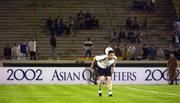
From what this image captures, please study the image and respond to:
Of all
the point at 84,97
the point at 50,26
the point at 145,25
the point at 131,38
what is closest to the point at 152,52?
the point at 131,38

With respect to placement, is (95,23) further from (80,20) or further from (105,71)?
(105,71)

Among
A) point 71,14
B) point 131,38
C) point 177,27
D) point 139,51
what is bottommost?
point 139,51

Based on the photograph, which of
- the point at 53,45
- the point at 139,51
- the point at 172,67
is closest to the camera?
the point at 172,67

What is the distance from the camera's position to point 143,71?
41406 millimetres

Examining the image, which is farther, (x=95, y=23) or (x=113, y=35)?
(x=95, y=23)

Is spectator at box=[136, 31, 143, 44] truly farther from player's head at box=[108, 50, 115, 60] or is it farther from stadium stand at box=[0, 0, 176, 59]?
player's head at box=[108, 50, 115, 60]

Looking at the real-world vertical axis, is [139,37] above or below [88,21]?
below

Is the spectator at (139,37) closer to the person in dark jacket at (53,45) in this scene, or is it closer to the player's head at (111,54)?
the person in dark jacket at (53,45)

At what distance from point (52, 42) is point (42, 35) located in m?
3.74

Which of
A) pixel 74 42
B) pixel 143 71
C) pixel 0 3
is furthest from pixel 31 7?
pixel 143 71

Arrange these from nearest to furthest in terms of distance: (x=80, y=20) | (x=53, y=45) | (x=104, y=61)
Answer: (x=104, y=61), (x=53, y=45), (x=80, y=20)

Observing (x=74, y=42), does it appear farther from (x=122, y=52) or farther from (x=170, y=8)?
(x=170, y=8)

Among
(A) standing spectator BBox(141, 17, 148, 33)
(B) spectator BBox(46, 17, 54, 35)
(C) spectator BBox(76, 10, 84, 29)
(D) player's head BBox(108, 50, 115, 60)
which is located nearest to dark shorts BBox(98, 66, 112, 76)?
(D) player's head BBox(108, 50, 115, 60)

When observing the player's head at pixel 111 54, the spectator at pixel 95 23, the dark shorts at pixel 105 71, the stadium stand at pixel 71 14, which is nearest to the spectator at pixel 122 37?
the stadium stand at pixel 71 14
